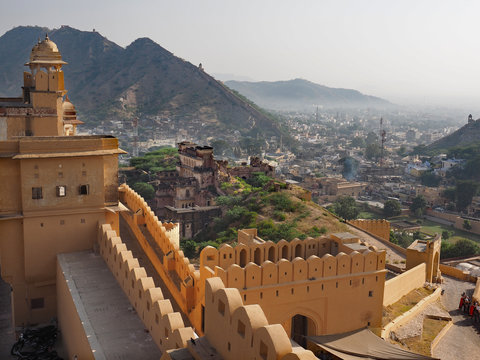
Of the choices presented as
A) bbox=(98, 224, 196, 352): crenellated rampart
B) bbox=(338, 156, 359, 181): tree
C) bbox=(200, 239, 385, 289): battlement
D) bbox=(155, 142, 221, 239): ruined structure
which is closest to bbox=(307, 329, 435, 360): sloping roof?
bbox=(200, 239, 385, 289): battlement

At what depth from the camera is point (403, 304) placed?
81.8 ft

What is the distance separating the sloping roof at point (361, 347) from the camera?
17922 mm

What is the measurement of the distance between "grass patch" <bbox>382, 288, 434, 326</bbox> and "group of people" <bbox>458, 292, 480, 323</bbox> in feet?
5.23

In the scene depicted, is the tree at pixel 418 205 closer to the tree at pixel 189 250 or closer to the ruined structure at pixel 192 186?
the ruined structure at pixel 192 186

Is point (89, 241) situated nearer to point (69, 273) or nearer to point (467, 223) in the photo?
point (69, 273)

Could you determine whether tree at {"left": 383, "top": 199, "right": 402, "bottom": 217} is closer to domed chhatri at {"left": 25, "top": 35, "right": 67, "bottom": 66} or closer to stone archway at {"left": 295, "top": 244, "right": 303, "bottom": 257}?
stone archway at {"left": 295, "top": 244, "right": 303, "bottom": 257}

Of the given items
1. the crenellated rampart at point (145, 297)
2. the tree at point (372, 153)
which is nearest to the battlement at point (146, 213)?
the crenellated rampart at point (145, 297)

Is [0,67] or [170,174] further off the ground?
[0,67]

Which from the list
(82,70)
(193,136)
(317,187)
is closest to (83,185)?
(317,187)

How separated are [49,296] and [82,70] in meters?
186

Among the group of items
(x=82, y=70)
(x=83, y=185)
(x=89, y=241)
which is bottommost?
(x=89, y=241)

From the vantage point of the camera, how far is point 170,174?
58.3m

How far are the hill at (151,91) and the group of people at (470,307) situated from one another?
12098 centimetres

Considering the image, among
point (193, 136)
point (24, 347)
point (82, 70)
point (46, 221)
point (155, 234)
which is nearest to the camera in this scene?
point (24, 347)
